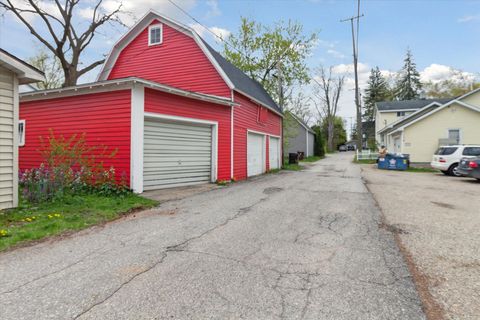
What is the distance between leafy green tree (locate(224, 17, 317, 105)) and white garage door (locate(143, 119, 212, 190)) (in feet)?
40.7

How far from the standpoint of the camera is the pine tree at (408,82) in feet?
177

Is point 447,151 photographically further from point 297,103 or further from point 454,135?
point 297,103

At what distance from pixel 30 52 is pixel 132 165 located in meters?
26.1

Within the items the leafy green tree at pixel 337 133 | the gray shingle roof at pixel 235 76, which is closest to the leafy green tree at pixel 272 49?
the gray shingle roof at pixel 235 76

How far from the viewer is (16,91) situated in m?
6.12

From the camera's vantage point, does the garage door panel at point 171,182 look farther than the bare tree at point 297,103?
No

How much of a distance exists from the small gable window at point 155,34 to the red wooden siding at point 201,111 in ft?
18.1

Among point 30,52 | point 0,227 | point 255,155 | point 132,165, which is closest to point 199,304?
point 0,227

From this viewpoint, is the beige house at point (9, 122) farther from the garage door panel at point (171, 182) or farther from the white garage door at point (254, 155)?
the white garage door at point (254, 155)

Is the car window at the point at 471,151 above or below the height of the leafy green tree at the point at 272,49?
below

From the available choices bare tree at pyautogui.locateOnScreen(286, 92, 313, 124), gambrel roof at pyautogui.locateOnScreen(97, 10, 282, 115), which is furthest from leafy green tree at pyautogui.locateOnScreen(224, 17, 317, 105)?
gambrel roof at pyautogui.locateOnScreen(97, 10, 282, 115)

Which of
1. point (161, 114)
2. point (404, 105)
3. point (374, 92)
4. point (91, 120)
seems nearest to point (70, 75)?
point (91, 120)

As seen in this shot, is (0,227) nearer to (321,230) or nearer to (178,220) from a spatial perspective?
(178,220)

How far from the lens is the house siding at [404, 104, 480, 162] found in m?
18.5
